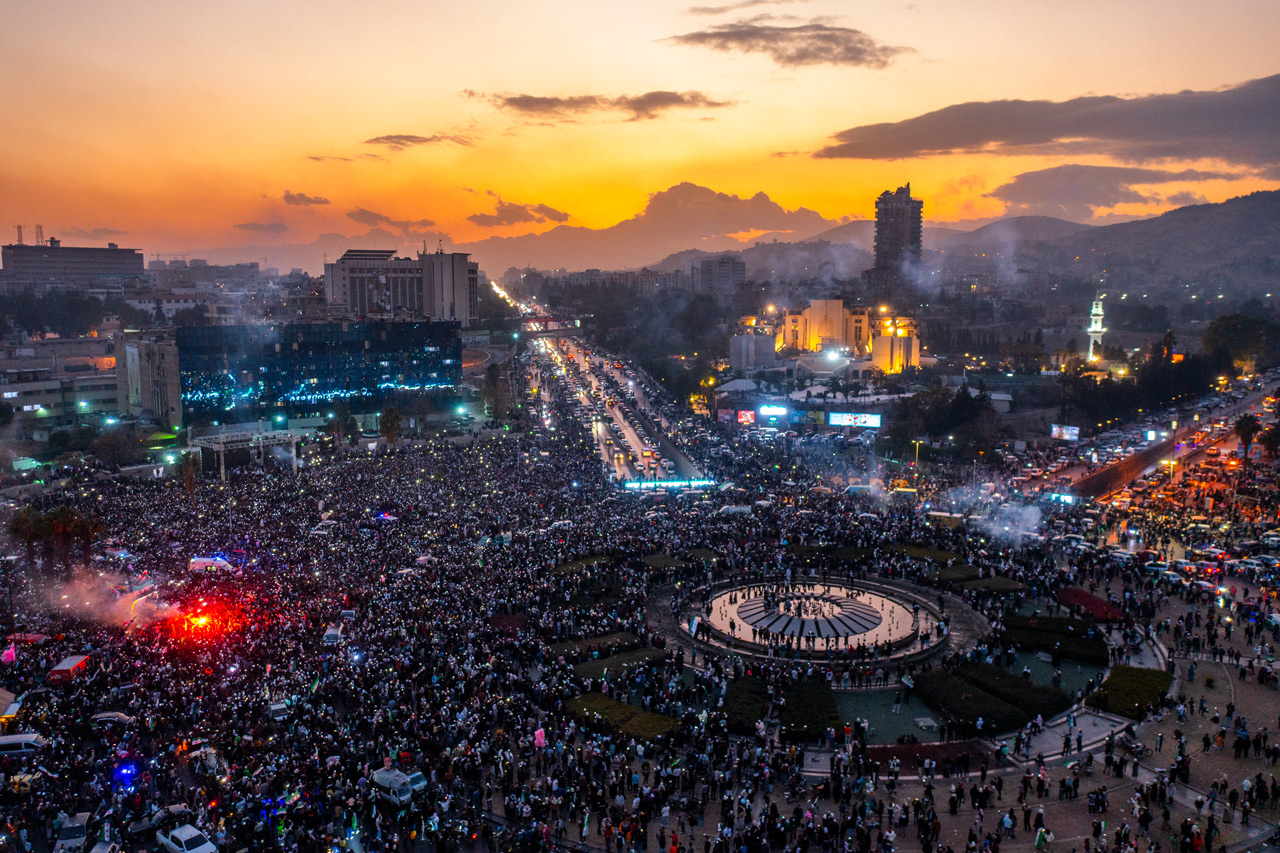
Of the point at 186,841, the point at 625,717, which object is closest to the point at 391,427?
the point at 625,717

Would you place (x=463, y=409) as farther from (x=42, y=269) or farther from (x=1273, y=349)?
(x=42, y=269)

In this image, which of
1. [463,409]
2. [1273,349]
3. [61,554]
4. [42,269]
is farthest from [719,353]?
[42,269]

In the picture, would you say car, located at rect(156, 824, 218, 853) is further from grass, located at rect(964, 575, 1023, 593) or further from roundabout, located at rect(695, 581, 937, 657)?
grass, located at rect(964, 575, 1023, 593)

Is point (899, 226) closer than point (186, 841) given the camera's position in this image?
No

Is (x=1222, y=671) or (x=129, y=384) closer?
(x=1222, y=671)

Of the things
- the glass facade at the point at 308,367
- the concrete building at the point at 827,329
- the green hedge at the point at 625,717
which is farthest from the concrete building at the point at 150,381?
the concrete building at the point at 827,329

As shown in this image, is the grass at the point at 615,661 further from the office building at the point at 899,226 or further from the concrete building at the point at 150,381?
the office building at the point at 899,226

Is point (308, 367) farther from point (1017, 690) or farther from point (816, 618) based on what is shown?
point (1017, 690)

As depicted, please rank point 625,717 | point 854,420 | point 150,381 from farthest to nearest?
point 150,381, point 854,420, point 625,717

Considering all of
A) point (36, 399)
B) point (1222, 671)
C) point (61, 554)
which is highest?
point (36, 399)
